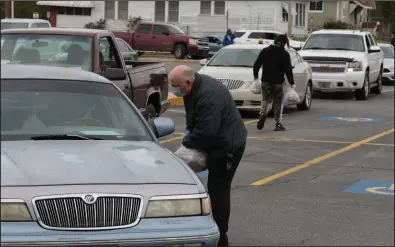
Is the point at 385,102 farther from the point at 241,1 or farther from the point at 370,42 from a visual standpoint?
the point at 241,1

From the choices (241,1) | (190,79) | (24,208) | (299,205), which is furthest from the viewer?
(241,1)

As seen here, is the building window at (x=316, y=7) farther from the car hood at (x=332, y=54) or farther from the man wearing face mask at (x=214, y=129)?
the man wearing face mask at (x=214, y=129)

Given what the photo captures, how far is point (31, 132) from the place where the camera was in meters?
6.61

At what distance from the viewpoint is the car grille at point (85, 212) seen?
546 cm

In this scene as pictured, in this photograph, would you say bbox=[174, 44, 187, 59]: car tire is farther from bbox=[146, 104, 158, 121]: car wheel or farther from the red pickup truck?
bbox=[146, 104, 158, 121]: car wheel

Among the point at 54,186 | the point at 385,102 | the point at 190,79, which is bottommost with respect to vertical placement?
the point at 385,102

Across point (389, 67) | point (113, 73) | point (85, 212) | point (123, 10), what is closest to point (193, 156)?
point (85, 212)

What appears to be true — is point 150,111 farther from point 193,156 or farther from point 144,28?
point 144,28

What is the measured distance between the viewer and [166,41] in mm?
46781

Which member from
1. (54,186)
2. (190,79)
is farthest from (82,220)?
(190,79)

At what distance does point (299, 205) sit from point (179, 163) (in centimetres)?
347

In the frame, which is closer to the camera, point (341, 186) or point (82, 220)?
point (82, 220)

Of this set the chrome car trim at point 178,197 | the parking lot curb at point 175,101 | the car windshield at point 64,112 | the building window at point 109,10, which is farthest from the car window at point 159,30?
the chrome car trim at point 178,197

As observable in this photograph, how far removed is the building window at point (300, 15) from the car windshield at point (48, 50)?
51905mm
